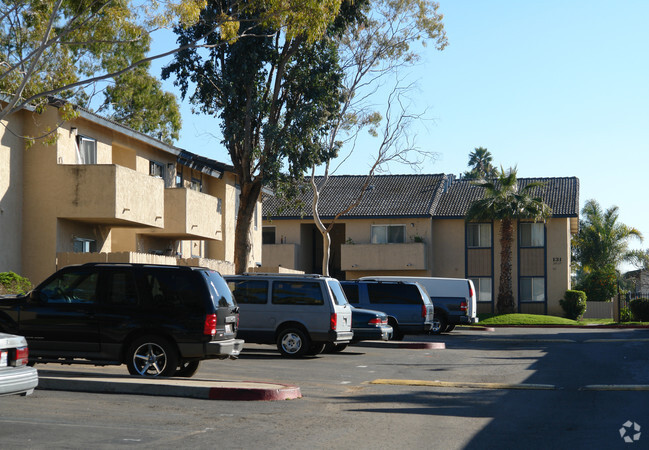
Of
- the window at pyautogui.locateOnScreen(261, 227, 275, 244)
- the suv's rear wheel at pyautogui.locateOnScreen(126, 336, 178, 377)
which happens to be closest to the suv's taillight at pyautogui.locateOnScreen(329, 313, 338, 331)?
the suv's rear wheel at pyautogui.locateOnScreen(126, 336, 178, 377)

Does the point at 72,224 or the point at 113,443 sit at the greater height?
the point at 72,224

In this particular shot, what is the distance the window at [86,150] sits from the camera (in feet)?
94.9

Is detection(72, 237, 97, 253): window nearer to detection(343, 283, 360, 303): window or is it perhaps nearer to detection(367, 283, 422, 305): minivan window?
detection(343, 283, 360, 303): window

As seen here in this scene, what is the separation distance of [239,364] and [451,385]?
16.7ft

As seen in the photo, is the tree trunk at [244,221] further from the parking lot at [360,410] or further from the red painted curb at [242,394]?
the red painted curb at [242,394]

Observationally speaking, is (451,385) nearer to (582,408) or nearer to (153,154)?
(582,408)

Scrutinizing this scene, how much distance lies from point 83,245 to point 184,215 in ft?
14.7

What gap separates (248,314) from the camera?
22109mm

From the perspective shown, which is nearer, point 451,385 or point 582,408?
point 582,408

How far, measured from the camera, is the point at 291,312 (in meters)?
21.9

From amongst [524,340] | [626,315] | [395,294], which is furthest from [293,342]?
[626,315]

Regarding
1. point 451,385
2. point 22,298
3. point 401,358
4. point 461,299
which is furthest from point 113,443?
point 461,299

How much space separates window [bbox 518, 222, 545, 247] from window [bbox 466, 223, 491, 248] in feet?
6.62

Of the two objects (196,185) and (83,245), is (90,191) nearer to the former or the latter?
(83,245)
